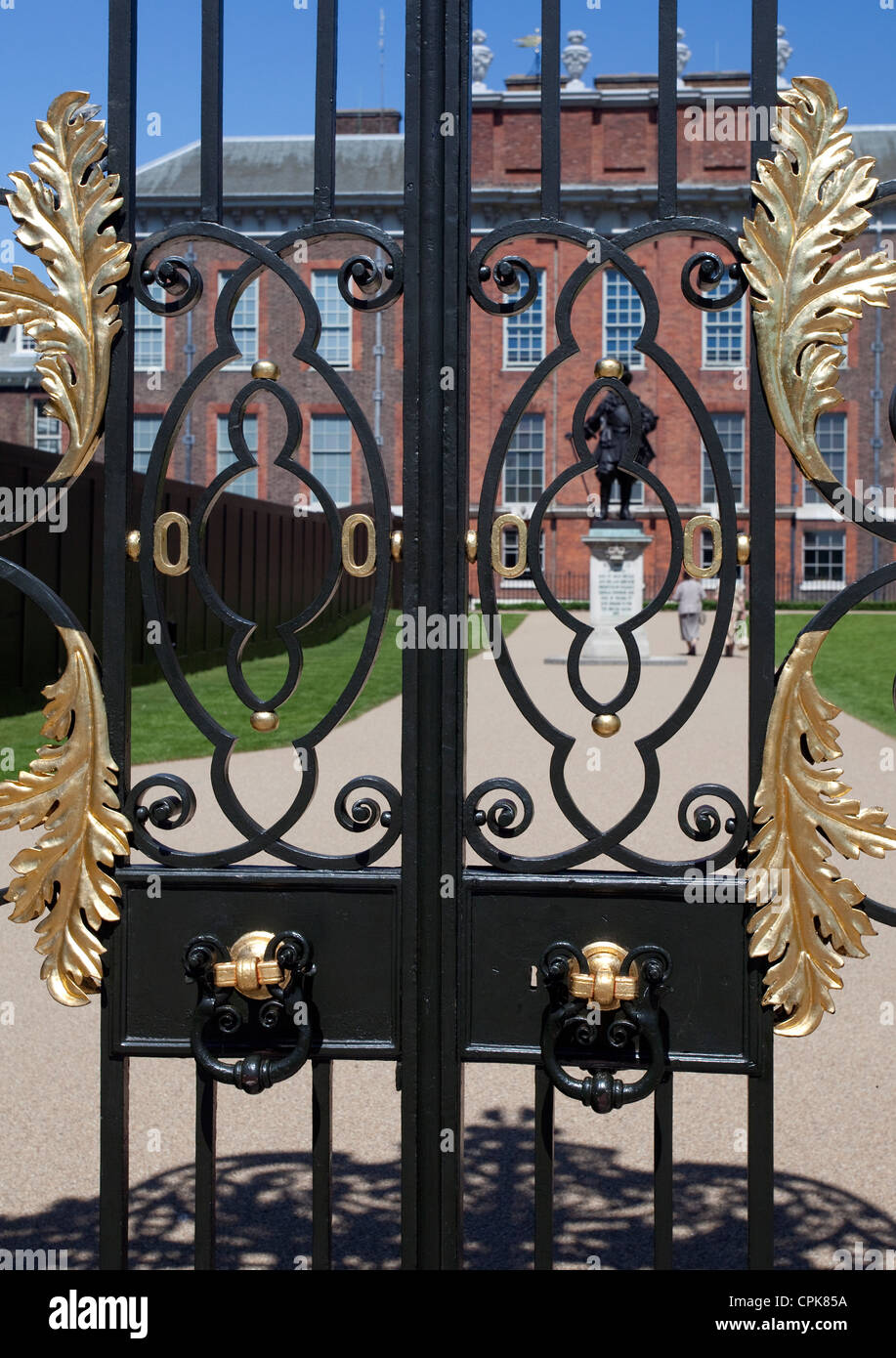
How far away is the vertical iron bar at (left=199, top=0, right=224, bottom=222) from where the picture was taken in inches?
87.8

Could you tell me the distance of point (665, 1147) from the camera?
2188 mm

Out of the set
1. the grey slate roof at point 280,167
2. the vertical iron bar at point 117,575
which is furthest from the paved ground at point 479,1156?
the grey slate roof at point 280,167

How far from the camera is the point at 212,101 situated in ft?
7.33

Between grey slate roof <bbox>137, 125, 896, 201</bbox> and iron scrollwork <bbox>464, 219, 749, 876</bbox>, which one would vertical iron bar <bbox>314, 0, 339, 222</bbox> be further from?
grey slate roof <bbox>137, 125, 896, 201</bbox>

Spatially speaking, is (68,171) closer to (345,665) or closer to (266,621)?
(345,665)

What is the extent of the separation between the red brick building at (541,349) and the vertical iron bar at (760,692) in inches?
1204

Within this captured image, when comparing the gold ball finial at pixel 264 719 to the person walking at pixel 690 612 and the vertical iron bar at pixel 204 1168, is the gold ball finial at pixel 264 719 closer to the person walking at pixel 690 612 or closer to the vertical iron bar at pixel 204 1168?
the vertical iron bar at pixel 204 1168

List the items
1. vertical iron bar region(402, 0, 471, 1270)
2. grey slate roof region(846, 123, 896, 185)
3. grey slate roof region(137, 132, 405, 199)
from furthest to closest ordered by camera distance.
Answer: grey slate roof region(846, 123, 896, 185) → grey slate roof region(137, 132, 405, 199) → vertical iron bar region(402, 0, 471, 1270)

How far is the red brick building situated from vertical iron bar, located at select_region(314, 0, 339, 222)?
1202 inches

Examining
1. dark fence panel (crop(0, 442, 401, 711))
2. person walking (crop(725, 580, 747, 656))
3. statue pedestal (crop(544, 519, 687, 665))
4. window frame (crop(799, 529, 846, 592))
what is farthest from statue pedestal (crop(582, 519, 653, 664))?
window frame (crop(799, 529, 846, 592))

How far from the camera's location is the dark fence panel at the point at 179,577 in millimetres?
12781

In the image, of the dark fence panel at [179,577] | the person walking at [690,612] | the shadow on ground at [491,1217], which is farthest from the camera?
the person walking at [690,612]

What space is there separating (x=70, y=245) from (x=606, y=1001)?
148cm

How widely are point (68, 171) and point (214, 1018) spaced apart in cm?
139
